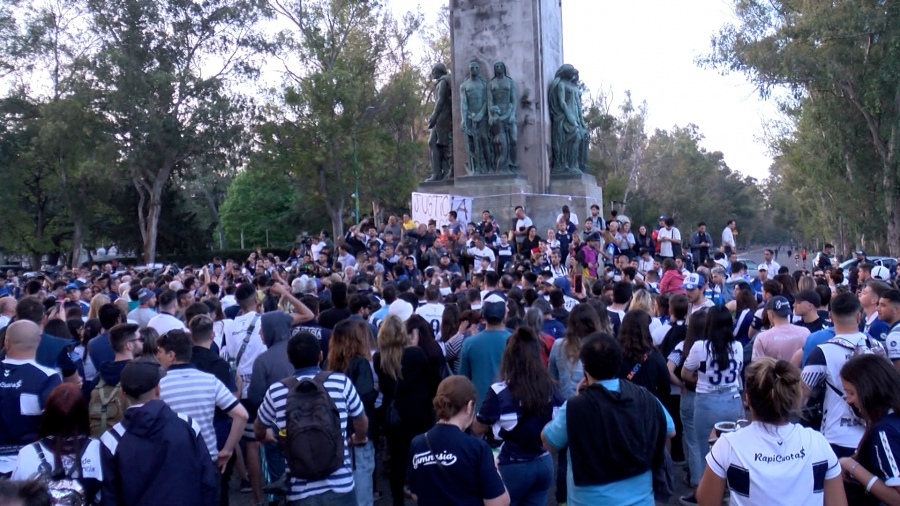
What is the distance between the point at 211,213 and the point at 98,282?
69.5 m

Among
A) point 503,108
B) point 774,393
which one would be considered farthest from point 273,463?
point 503,108

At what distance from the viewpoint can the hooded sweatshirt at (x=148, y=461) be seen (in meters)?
4.22

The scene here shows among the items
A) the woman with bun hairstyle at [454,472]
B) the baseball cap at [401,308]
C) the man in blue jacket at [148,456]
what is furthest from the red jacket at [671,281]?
the man in blue jacket at [148,456]

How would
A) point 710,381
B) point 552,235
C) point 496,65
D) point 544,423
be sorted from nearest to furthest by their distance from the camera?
point 544,423 → point 710,381 → point 552,235 → point 496,65

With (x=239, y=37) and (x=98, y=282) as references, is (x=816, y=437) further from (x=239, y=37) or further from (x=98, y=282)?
(x=239, y=37)

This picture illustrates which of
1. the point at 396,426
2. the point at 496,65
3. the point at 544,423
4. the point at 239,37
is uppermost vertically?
the point at 239,37

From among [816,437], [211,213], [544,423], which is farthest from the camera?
[211,213]

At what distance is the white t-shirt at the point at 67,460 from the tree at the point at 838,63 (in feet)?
101

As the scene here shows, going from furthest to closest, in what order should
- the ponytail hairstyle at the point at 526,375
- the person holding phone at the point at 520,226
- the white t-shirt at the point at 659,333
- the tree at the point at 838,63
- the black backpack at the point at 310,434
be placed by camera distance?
the tree at the point at 838,63
the person holding phone at the point at 520,226
the white t-shirt at the point at 659,333
the ponytail hairstyle at the point at 526,375
the black backpack at the point at 310,434

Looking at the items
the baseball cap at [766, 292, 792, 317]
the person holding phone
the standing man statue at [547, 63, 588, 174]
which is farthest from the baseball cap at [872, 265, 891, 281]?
the standing man statue at [547, 63, 588, 174]

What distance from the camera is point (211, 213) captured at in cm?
8112

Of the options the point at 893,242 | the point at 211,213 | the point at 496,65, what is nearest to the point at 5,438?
the point at 496,65

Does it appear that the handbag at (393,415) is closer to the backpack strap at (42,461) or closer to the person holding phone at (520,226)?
the backpack strap at (42,461)

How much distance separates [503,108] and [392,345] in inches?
547
